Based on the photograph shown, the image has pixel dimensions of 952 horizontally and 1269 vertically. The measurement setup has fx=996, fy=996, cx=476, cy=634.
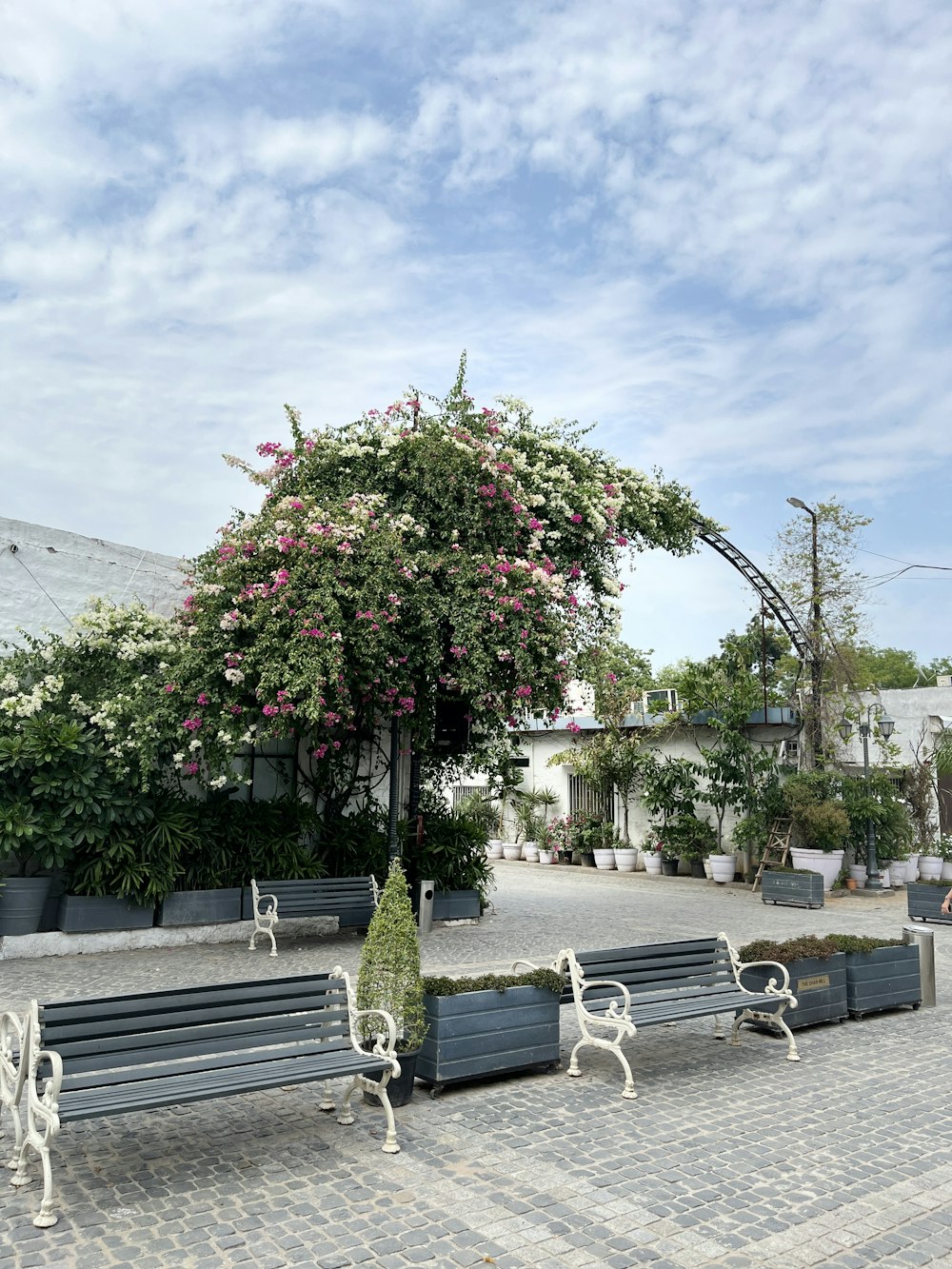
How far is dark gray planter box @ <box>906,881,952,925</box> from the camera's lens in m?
14.1

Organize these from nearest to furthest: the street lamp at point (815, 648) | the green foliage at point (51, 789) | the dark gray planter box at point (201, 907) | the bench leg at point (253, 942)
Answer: the green foliage at point (51, 789), the bench leg at point (253, 942), the dark gray planter box at point (201, 907), the street lamp at point (815, 648)

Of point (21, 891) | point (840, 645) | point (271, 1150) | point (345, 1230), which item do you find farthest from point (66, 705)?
point (840, 645)

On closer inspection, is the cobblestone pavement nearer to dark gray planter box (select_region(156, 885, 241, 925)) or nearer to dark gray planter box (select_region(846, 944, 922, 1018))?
dark gray planter box (select_region(846, 944, 922, 1018))

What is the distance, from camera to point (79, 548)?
11523mm

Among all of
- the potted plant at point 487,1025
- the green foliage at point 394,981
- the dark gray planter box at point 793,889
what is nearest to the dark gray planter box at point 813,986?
the potted plant at point 487,1025

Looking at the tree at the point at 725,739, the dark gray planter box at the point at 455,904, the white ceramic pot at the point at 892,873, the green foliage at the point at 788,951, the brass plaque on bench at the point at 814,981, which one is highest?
the tree at the point at 725,739

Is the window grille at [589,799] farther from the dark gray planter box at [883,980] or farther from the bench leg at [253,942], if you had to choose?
the dark gray planter box at [883,980]

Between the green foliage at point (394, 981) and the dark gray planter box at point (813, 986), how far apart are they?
287 cm

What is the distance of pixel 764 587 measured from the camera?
18.7m

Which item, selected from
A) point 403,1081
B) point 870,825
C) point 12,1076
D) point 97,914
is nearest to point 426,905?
point 97,914

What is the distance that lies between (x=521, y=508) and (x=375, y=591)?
2212 millimetres

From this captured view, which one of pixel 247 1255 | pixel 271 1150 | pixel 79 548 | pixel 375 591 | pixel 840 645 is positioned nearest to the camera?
pixel 247 1255

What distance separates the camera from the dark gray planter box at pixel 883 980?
25.3ft

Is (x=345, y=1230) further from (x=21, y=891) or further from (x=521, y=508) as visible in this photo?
(x=521, y=508)
